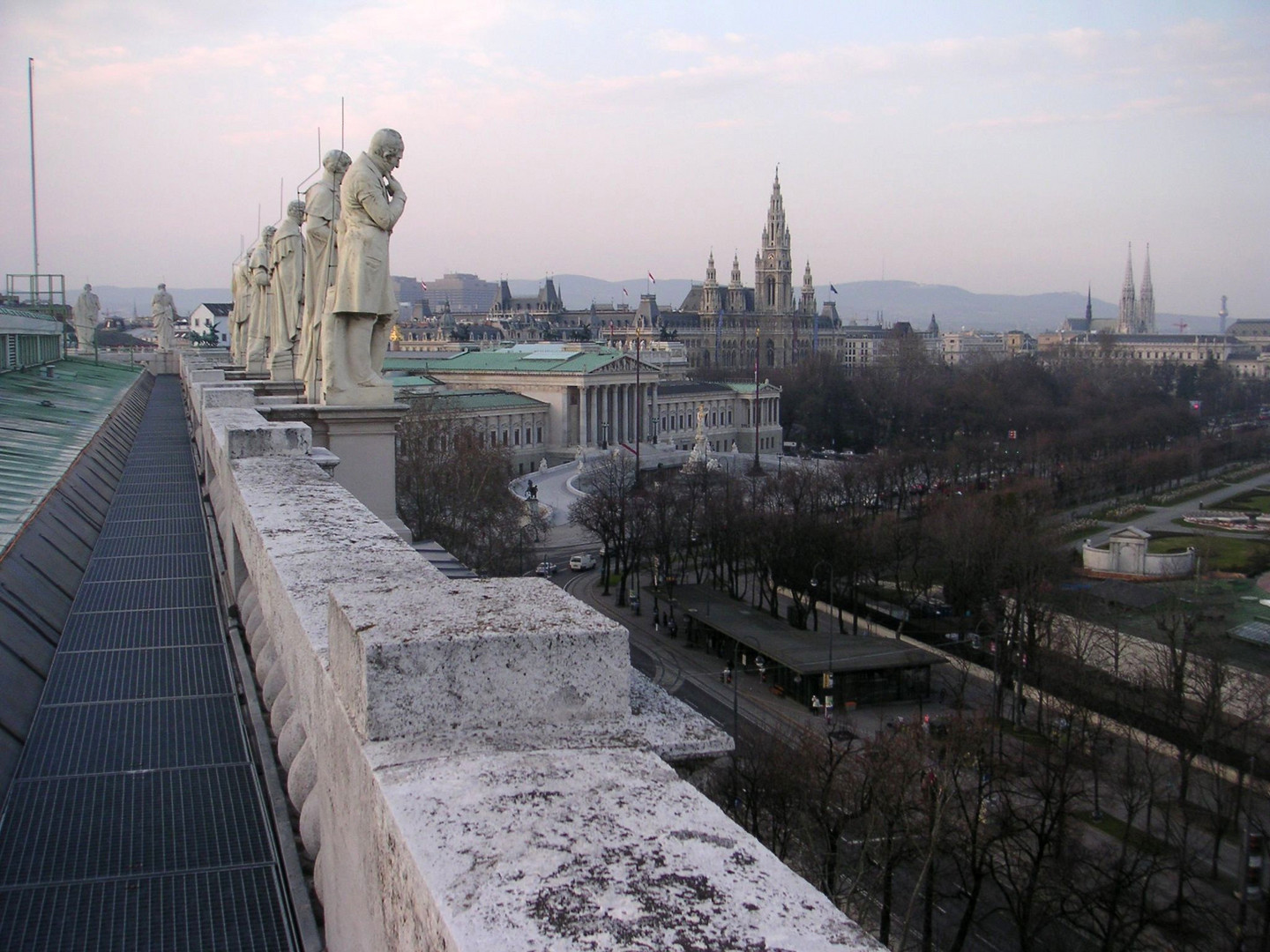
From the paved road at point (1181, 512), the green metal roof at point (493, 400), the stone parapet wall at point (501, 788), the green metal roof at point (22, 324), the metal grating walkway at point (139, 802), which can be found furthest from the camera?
the green metal roof at point (493, 400)

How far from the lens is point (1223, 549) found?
49.3 meters

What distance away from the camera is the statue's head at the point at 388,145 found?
11.0 metres

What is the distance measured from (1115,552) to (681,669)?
2031cm

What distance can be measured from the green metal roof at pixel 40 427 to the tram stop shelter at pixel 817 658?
1755 cm

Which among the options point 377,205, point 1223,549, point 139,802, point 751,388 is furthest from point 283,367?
point 751,388

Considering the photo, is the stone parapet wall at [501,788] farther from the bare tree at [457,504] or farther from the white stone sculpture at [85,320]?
the white stone sculpture at [85,320]

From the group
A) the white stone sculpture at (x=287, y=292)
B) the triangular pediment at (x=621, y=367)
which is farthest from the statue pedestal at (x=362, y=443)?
the triangular pediment at (x=621, y=367)

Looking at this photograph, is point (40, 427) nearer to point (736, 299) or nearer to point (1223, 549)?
point (1223, 549)

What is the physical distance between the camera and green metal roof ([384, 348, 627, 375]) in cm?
9569

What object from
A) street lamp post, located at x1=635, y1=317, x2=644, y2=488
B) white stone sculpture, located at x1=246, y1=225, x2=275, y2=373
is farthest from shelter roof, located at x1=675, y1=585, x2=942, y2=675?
street lamp post, located at x1=635, y1=317, x2=644, y2=488

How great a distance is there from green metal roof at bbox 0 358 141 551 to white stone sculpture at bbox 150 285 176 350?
17.6 m

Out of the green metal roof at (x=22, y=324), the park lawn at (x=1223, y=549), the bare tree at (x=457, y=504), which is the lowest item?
the park lawn at (x=1223, y=549)

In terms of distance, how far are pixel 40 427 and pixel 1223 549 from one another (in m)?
47.3

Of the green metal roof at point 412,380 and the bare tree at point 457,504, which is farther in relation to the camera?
the green metal roof at point 412,380
